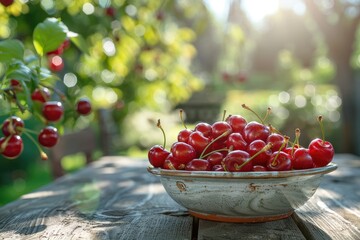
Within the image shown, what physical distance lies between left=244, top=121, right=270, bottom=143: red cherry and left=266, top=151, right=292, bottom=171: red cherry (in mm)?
90

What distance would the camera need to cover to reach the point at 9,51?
1.44m

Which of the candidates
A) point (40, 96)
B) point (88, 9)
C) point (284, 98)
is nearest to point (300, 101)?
point (284, 98)

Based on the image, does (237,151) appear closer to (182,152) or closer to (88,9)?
(182,152)

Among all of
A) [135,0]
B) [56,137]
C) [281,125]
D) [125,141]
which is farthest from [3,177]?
[56,137]

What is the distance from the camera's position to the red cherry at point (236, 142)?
111 cm

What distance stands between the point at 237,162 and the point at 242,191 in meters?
0.06

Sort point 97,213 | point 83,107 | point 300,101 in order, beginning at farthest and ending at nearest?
1. point 300,101
2. point 83,107
3. point 97,213

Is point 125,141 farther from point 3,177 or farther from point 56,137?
point 56,137

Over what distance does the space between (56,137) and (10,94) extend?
20 centimetres

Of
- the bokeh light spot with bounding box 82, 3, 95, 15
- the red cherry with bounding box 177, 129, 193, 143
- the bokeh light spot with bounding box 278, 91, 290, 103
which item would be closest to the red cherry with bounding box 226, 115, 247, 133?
the red cherry with bounding box 177, 129, 193, 143

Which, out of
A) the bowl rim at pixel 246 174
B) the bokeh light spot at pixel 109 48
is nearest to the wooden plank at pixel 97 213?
the bowl rim at pixel 246 174

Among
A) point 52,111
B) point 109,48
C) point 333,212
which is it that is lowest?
point 333,212

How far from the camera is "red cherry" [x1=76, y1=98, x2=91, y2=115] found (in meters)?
→ 1.70

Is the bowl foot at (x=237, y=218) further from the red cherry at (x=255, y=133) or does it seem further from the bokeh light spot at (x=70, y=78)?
the bokeh light spot at (x=70, y=78)
